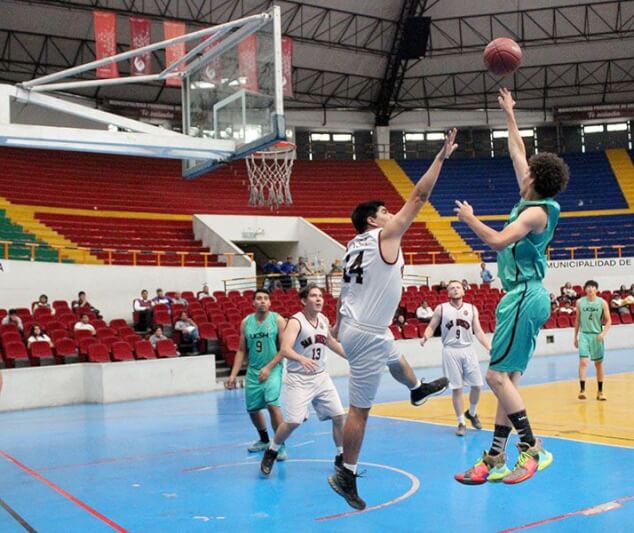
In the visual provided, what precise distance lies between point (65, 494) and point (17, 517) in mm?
827

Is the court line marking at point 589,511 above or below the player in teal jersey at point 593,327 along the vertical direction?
below

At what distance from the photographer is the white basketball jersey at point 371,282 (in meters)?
4.83

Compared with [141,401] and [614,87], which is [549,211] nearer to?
[141,401]

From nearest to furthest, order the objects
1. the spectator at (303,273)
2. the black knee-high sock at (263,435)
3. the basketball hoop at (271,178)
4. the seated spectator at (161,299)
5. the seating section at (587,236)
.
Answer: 1. the black knee-high sock at (263,435)
2. the seated spectator at (161,299)
3. the basketball hoop at (271,178)
4. the spectator at (303,273)
5. the seating section at (587,236)

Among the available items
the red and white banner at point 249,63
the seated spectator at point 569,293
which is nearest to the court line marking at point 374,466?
the red and white banner at point 249,63

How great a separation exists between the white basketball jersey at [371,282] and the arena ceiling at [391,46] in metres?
23.6

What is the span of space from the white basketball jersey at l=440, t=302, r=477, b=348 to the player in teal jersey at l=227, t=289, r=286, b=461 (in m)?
2.66

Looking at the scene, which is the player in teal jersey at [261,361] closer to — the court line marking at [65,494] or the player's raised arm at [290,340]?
the player's raised arm at [290,340]

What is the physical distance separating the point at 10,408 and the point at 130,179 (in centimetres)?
1774

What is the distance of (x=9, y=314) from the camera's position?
15.5 meters

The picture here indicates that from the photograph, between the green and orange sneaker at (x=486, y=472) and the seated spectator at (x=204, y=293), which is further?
the seated spectator at (x=204, y=293)

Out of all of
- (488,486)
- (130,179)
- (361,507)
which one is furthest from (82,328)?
(130,179)

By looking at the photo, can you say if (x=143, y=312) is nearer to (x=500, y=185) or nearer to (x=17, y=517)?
(x=17, y=517)

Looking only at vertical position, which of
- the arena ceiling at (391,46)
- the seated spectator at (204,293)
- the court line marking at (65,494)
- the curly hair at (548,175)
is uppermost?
the arena ceiling at (391,46)
